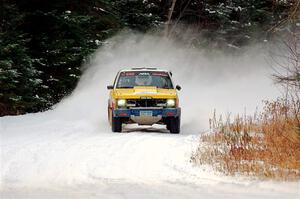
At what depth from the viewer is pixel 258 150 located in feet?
33.4

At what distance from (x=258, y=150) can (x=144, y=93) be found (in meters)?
5.44

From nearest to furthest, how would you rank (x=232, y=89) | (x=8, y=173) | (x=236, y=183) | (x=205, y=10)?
(x=236, y=183) < (x=8, y=173) < (x=232, y=89) < (x=205, y=10)

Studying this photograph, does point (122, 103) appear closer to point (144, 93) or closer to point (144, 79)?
point (144, 93)

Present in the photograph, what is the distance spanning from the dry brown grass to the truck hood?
9.47ft

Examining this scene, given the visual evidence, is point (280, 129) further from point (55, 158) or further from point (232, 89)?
point (232, 89)

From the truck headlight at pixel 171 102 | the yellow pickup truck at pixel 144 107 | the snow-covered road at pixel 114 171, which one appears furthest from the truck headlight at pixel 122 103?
the snow-covered road at pixel 114 171

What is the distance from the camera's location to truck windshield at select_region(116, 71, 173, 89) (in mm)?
16355

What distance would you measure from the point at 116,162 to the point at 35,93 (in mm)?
14548

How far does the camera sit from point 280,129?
11484 millimetres

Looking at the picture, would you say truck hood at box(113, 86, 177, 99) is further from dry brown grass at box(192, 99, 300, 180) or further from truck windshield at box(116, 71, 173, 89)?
dry brown grass at box(192, 99, 300, 180)

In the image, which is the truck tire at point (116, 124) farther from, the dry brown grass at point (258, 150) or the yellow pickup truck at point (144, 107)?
the dry brown grass at point (258, 150)

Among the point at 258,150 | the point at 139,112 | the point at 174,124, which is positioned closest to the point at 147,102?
the point at 139,112

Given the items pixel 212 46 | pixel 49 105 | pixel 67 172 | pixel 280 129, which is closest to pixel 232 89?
pixel 212 46

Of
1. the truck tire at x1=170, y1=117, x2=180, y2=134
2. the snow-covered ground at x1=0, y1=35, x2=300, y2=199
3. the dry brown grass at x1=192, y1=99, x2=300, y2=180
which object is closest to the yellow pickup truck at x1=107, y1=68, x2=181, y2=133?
the truck tire at x1=170, y1=117, x2=180, y2=134
